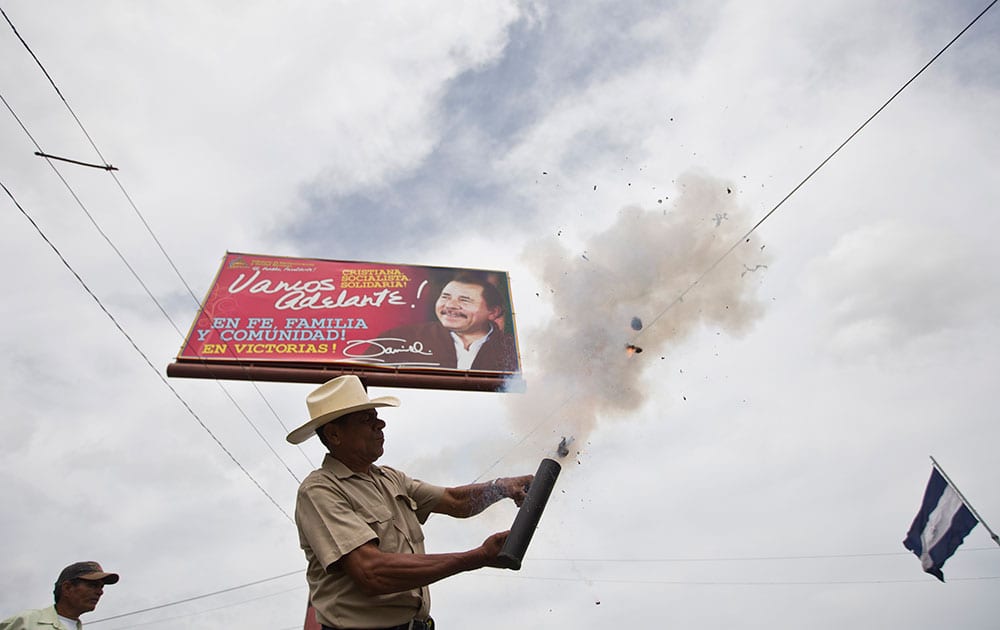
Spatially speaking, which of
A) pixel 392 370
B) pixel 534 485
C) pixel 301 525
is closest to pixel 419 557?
pixel 301 525

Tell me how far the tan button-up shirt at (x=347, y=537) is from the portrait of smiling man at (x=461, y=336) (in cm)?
758

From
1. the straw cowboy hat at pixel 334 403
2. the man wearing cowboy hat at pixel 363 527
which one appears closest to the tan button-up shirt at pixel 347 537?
the man wearing cowboy hat at pixel 363 527

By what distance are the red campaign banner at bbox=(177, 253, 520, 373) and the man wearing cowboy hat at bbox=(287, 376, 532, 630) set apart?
24.0 feet

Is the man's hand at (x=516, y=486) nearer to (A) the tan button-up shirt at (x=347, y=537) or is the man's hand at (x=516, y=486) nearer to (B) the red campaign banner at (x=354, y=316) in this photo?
(A) the tan button-up shirt at (x=347, y=537)

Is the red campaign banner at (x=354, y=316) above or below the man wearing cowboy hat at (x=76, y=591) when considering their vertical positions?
above

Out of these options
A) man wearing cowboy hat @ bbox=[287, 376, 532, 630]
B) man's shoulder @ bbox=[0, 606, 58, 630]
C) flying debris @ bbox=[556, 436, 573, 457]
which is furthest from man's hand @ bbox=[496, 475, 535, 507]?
man's shoulder @ bbox=[0, 606, 58, 630]

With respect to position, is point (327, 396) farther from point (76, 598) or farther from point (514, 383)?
point (514, 383)

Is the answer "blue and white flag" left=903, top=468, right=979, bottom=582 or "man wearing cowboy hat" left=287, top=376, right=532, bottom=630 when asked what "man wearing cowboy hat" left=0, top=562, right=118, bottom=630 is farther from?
"blue and white flag" left=903, top=468, right=979, bottom=582

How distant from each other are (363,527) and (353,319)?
8.72 meters

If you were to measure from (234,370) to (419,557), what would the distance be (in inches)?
334

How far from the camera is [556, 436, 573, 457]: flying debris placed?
16.5 feet

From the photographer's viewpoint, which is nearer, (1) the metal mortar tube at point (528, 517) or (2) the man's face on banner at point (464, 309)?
(1) the metal mortar tube at point (528, 517)

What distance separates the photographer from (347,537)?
2822mm

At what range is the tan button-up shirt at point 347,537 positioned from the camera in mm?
2832
